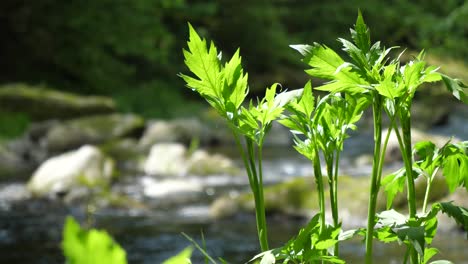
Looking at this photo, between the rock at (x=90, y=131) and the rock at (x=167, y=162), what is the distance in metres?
2.53

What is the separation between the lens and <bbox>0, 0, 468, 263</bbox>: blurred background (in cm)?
703

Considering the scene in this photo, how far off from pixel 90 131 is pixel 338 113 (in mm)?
13014

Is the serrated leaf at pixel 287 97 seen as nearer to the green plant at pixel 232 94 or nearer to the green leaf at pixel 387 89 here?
the green plant at pixel 232 94

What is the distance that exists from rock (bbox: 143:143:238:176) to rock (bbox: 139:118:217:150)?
1893 mm

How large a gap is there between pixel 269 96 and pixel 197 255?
421 centimetres

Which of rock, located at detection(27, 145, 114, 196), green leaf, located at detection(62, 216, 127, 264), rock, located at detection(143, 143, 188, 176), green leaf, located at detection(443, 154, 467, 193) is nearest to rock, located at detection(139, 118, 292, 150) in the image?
rock, located at detection(143, 143, 188, 176)

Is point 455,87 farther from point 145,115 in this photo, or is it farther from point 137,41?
point 145,115

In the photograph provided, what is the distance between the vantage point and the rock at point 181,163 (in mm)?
10711

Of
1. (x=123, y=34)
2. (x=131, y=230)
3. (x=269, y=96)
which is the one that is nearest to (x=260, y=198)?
(x=269, y=96)

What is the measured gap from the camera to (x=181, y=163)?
11.2 meters

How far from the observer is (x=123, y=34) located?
689 inches

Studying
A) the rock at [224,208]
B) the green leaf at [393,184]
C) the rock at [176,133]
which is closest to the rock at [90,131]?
the rock at [176,133]

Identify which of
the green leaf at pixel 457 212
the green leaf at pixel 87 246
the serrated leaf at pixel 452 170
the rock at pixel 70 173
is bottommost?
the rock at pixel 70 173

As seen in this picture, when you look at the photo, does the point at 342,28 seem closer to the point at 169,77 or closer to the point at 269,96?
the point at 169,77
